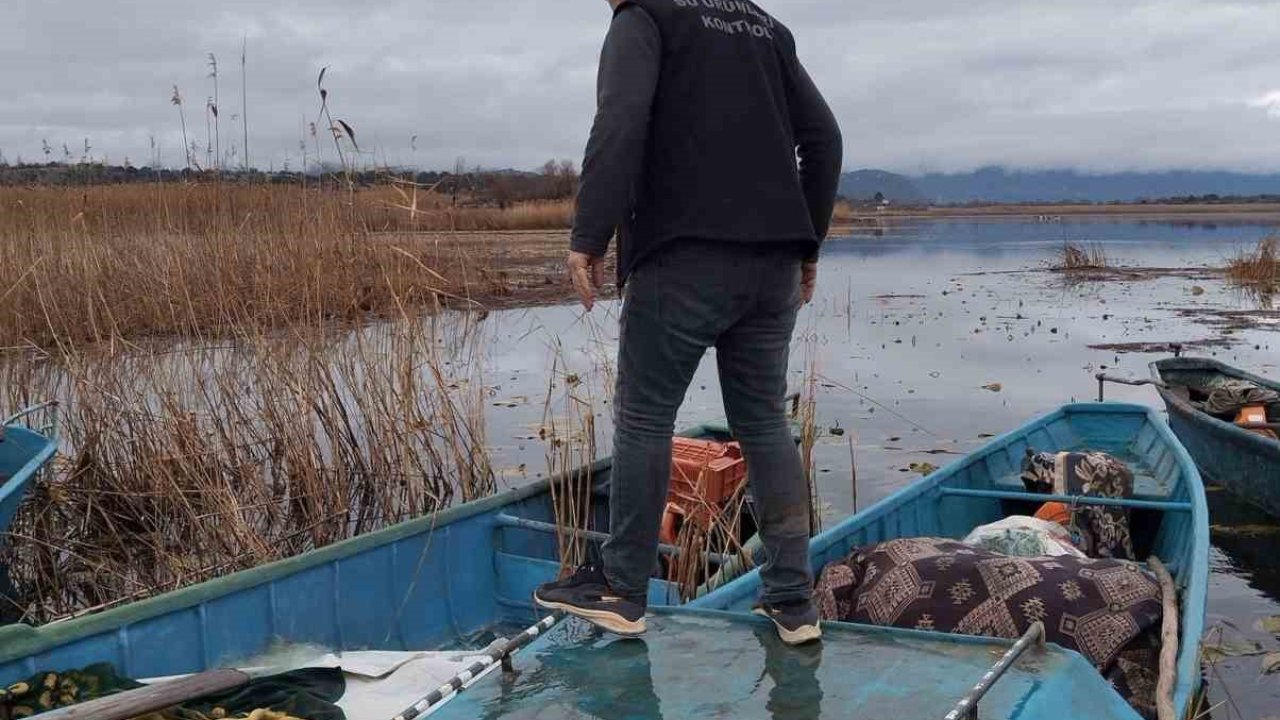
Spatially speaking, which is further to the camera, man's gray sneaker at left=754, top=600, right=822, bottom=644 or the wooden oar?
man's gray sneaker at left=754, top=600, right=822, bottom=644

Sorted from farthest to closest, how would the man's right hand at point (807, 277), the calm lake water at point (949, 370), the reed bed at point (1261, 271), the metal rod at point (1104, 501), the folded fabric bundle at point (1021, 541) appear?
the reed bed at point (1261, 271)
the calm lake water at point (949, 370)
the metal rod at point (1104, 501)
the folded fabric bundle at point (1021, 541)
the man's right hand at point (807, 277)

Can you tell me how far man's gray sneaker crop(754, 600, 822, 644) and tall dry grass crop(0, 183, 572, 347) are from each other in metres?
3.18

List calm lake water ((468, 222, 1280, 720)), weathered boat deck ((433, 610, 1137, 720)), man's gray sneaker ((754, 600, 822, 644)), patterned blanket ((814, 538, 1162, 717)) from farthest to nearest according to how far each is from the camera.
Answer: calm lake water ((468, 222, 1280, 720)) < patterned blanket ((814, 538, 1162, 717)) < man's gray sneaker ((754, 600, 822, 644)) < weathered boat deck ((433, 610, 1137, 720))

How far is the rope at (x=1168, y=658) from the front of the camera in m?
2.93

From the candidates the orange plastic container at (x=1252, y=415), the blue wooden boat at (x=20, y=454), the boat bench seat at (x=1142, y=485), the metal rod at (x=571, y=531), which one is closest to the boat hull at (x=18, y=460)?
the blue wooden boat at (x=20, y=454)

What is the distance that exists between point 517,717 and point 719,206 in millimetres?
1246

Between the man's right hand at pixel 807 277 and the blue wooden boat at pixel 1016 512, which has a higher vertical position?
the man's right hand at pixel 807 277

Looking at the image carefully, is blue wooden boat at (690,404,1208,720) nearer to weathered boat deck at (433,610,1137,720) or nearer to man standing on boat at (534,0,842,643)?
weathered boat deck at (433,610,1137,720)

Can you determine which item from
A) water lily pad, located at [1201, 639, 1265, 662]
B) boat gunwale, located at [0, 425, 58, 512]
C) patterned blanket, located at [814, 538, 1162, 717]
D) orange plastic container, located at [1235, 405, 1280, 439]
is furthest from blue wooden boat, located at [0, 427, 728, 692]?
orange plastic container, located at [1235, 405, 1280, 439]

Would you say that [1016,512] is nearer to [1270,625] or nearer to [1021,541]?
[1270,625]

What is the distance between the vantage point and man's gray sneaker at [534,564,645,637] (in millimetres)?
2893

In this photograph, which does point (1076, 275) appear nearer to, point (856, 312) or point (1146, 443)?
point (856, 312)

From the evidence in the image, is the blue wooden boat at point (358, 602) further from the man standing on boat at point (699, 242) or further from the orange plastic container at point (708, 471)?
the man standing on boat at point (699, 242)

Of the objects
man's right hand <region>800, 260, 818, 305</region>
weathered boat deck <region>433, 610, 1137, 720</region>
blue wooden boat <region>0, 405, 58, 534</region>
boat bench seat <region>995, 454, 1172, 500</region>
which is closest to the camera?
weathered boat deck <region>433, 610, 1137, 720</region>
